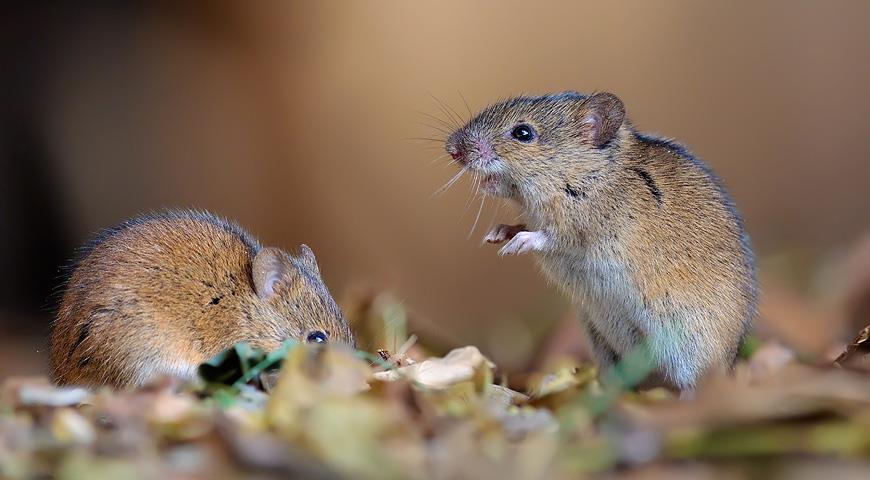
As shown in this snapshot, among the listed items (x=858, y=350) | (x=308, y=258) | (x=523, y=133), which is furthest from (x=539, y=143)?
(x=858, y=350)

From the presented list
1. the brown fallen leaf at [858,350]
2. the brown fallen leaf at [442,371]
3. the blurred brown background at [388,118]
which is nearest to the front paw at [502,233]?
the brown fallen leaf at [442,371]

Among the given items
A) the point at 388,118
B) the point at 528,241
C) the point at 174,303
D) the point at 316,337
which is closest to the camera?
the point at 174,303

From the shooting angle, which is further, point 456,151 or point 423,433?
point 456,151

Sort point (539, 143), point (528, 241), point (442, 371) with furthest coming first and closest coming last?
point (539, 143), point (528, 241), point (442, 371)

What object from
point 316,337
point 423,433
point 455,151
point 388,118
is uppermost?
point 388,118

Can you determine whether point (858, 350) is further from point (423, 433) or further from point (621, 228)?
point (423, 433)

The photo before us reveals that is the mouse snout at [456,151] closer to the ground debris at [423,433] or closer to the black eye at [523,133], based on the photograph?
the black eye at [523,133]

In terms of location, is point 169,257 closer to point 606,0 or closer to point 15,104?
point 606,0
